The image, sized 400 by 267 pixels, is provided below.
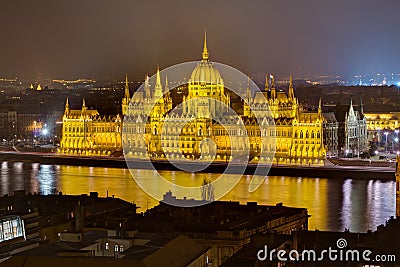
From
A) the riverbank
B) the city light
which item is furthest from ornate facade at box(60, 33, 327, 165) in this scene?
the city light

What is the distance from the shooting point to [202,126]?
151 ft

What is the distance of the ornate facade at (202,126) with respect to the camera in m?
43.6

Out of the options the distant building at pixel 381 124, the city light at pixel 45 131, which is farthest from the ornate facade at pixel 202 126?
the city light at pixel 45 131

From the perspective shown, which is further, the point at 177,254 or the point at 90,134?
the point at 90,134

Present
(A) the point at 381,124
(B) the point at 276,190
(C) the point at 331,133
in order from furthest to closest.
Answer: (A) the point at 381,124 < (C) the point at 331,133 < (B) the point at 276,190

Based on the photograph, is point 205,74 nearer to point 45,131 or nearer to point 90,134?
point 90,134

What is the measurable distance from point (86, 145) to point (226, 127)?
7181 millimetres

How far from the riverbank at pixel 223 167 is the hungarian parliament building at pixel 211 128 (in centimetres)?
215

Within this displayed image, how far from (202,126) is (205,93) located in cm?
182

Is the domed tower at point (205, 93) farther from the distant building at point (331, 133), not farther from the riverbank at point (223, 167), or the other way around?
the distant building at point (331, 133)

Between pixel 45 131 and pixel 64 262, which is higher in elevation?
pixel 45 131

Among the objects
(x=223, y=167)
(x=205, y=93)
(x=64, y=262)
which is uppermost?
(x=205, y=93)

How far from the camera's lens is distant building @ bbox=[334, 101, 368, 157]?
45.1 metres

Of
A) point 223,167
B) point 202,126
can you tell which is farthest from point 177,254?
point 202,126
